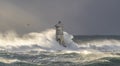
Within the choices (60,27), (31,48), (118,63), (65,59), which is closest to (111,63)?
(118,63)

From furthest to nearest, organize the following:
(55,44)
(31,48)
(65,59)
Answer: (55,44)
(31,48)
(65,59)

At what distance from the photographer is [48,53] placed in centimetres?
5462

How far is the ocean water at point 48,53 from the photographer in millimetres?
42781

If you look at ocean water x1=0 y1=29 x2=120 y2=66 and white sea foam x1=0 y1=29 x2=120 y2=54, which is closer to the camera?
ocean water x1=0 y1=29 x2=120 y2=66

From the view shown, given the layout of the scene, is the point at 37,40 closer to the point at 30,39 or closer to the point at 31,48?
the point at 30,39

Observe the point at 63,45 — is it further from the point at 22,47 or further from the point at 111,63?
the point at 111,63

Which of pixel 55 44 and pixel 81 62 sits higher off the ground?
pixel 55 44

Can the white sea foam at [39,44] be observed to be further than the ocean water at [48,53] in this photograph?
Yes

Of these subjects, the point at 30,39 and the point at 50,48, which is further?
the point at 30,39

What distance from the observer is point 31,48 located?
6309 cm

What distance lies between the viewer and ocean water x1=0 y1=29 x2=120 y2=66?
42781 millimetres

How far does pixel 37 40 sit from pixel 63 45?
4.56 m

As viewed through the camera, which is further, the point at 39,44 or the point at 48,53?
the point at 39,44

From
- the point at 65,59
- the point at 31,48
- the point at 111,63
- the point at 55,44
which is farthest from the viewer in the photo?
the point at 55,44
